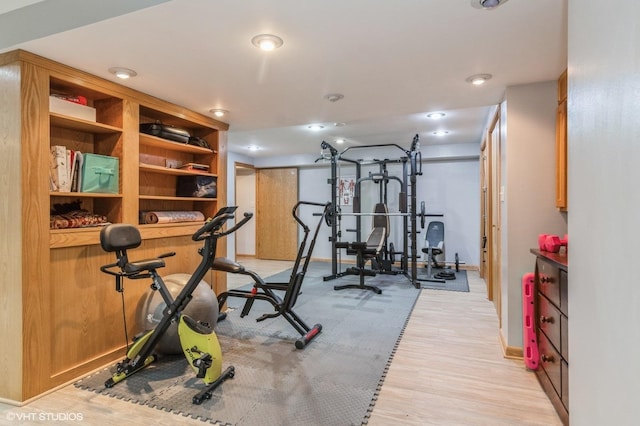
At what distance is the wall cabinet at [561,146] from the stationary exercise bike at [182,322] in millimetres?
2363

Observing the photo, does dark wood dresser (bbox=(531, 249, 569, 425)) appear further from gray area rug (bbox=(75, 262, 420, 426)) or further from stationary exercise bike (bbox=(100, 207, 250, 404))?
stationary exercise bike (bbox=(100, 207, 250, 404))

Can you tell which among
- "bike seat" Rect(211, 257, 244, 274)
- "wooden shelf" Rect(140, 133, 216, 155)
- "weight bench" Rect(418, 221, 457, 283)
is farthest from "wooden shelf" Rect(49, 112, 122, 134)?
"weight bench" Rect(418, 221, 457, 283)

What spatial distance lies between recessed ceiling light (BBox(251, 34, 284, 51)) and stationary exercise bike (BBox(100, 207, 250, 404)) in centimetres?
106

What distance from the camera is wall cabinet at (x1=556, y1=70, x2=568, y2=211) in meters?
2.43

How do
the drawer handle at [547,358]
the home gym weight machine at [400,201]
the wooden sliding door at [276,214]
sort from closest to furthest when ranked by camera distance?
the drawer handle at [547,358] < the home gym weight machine at [400,201] < the wooden sliding door at [276,214]

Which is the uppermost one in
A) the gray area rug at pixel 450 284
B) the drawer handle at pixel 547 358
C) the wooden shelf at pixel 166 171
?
the wooden shelf at pixel 166 171

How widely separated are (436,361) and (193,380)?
1.84 metres

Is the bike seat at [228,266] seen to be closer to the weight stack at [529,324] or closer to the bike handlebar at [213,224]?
the bike handlebar at [213,224]

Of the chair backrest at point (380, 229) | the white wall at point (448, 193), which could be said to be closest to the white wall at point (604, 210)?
the chair backrest at point (380, 229)

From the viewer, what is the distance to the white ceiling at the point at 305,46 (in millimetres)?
1720

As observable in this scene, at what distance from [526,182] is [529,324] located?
42.9 inches

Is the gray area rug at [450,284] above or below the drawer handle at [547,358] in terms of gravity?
below

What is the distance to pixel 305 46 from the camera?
210cm

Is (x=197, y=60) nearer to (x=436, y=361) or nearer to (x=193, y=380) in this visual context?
(x=193, y=380)
